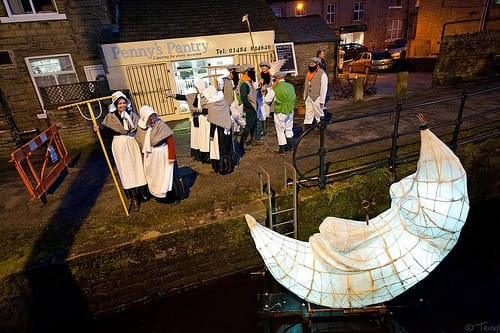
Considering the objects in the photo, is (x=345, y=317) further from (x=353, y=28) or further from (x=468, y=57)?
(x=353, y=28)

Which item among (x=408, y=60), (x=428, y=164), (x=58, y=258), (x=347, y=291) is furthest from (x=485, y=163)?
(x=408, y=60)

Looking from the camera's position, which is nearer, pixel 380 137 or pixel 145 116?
pixel 145 116

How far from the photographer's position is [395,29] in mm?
27156

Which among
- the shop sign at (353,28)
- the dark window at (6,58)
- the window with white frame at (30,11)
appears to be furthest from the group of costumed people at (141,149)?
the shop sign at (353,28)

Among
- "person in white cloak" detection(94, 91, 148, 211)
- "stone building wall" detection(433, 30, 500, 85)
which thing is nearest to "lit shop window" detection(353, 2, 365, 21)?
"stone building wall" detection(433, 30, 500, 85)

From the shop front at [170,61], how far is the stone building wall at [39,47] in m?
0.93

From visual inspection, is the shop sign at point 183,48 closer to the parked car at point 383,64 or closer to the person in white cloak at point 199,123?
the person in white cloak at point 199,123

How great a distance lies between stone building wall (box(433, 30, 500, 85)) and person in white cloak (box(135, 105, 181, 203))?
39.6ft

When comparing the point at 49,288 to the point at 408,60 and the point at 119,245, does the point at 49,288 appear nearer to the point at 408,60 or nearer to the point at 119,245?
the point at 119,245

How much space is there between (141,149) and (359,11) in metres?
28.8

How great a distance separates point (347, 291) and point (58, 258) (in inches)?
146

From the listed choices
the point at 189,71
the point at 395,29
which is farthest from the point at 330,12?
the point at 189,71

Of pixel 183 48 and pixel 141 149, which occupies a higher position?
pixel 183 48

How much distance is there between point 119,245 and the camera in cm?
357
